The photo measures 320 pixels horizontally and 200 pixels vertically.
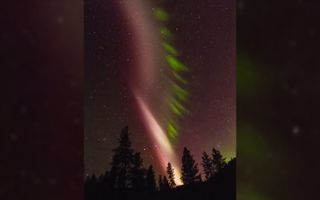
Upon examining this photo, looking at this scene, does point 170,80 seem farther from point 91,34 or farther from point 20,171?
point 20,171

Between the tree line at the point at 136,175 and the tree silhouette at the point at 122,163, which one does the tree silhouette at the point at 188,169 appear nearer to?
the tree line at the point at 136,175

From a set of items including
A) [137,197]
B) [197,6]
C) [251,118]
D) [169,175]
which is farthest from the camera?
[137,197]

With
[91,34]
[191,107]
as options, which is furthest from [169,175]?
[91,34]

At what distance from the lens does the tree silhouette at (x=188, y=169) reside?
346cm

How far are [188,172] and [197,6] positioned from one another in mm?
1365

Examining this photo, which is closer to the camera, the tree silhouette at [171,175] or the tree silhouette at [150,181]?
the tree silhouette at [171,175]

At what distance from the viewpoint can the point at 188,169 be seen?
11.5 feet

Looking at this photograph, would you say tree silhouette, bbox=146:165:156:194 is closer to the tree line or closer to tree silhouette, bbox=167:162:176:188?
the tree line

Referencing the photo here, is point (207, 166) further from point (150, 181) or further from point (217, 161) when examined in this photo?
point (150, 181)

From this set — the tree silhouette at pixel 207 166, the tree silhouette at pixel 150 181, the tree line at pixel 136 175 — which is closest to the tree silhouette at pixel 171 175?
the tree line at pixel 136 175

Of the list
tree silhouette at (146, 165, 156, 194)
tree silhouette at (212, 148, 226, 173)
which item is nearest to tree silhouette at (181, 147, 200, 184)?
tree silhouette at (212, 148, 226, 173)

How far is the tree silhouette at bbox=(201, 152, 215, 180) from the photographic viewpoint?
355 centimetres

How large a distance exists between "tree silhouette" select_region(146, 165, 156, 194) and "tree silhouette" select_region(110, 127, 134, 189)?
178 millimetres

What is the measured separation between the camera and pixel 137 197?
4141mm
